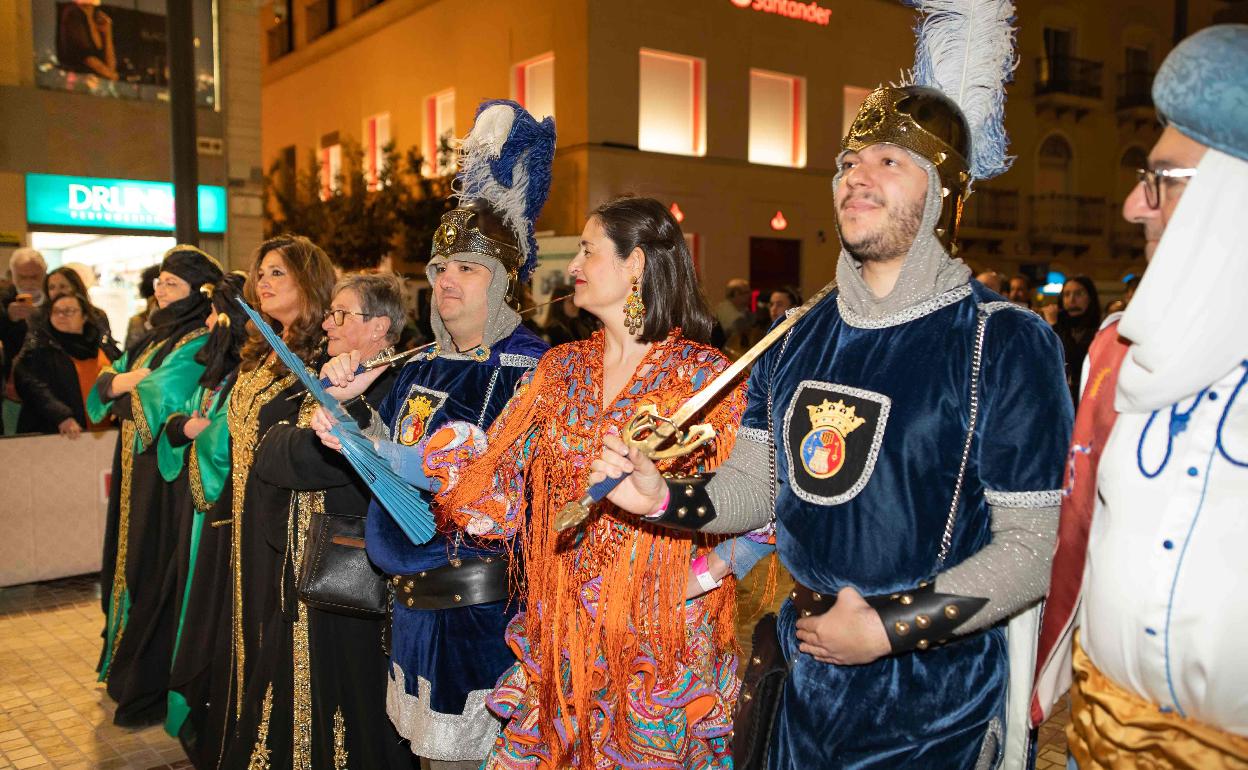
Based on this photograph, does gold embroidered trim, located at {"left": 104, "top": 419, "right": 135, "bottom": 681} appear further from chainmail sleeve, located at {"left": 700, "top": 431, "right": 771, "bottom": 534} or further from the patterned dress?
chainmail sleeve, located at {"left": 700, "top": 431, "right": 771, "bottom": 534}

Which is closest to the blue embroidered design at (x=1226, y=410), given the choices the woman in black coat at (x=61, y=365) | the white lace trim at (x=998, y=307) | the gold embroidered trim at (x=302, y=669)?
the white lace trim at (x=998, y=307)

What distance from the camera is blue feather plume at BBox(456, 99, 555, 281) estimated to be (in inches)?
133

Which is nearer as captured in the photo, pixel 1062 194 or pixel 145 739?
pixel 145 739

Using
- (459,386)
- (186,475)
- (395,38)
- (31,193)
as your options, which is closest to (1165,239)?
(459,386)

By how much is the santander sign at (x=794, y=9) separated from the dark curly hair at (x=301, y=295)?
52.9 ft

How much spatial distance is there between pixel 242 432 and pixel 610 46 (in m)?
14.3

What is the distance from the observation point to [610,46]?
1670 cm

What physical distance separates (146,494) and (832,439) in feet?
12.8

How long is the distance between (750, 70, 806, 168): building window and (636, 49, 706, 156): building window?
138 cm

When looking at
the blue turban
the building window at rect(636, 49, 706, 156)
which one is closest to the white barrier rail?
the blue turban

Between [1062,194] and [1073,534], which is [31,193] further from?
[1062,194]

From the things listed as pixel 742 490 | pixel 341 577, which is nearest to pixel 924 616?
pixel 742 490

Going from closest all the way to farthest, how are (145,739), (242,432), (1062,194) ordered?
(242,432)
(145,739)
(1062,194)

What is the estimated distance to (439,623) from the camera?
2.99m
